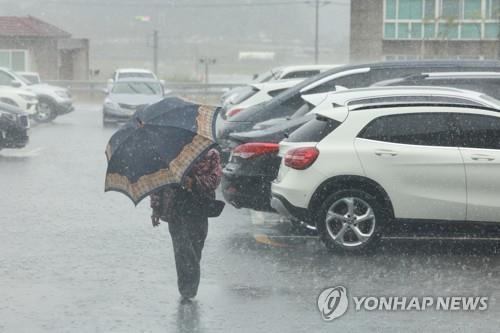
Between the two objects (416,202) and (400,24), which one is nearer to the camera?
(416,202)

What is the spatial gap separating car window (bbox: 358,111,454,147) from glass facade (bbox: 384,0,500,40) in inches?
1703

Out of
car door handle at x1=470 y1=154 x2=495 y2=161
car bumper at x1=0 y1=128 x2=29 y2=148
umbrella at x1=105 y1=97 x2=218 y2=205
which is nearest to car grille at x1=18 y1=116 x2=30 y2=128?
car bumper at x1=0 y1=128 x2=29 y2=148

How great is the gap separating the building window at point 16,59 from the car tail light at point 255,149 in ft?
151

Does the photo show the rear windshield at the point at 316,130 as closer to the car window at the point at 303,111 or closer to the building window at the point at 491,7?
the car window at the point at 303,111

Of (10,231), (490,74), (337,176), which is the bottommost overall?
(10,231)

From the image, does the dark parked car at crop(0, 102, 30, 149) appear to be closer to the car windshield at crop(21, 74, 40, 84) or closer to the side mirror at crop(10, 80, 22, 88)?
the side mirror at crop(10, 80, 22, 88)

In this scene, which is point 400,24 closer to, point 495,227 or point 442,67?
point 442,67

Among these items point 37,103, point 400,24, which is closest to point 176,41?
point 400,24

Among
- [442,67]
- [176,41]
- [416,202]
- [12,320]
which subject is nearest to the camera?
[12,320]

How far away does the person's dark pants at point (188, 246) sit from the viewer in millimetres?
8891

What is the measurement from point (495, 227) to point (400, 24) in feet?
150

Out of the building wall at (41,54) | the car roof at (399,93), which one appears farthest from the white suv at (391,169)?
the building wall at (41,54)

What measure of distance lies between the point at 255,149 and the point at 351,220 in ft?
5.62

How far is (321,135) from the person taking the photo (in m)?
11.2
